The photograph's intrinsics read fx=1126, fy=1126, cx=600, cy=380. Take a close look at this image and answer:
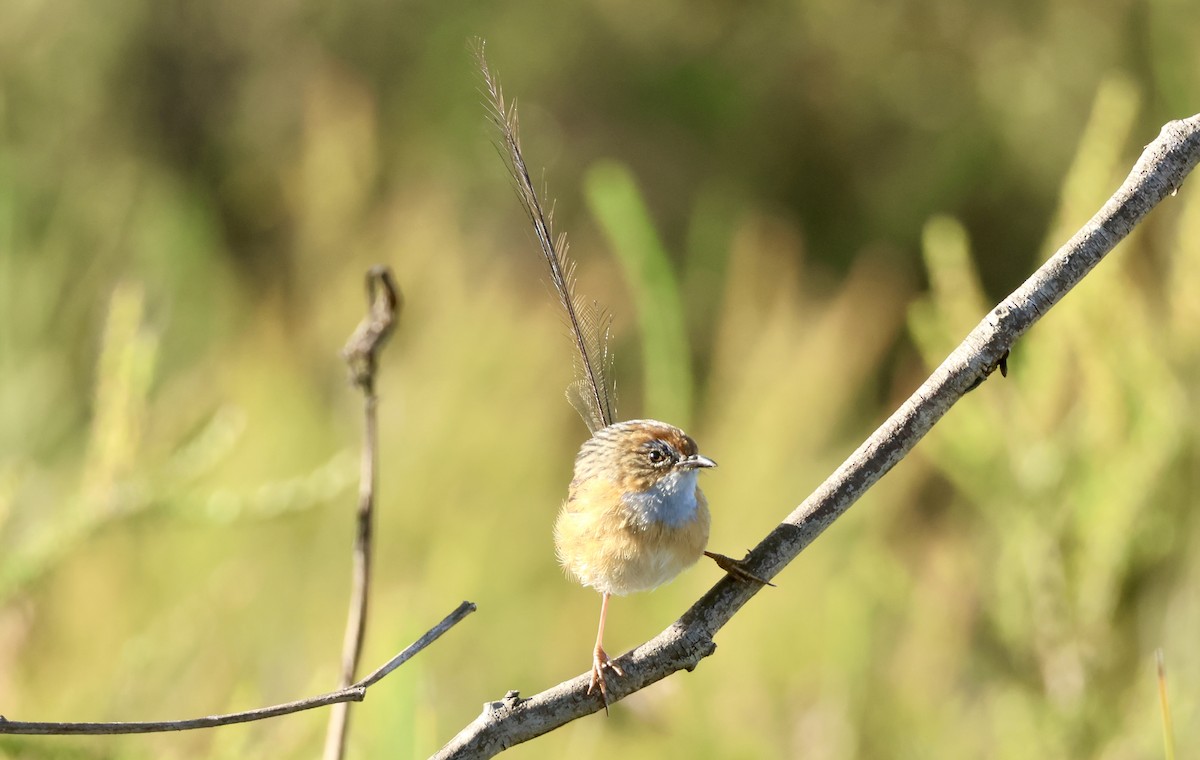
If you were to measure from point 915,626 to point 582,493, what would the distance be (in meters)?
1.14

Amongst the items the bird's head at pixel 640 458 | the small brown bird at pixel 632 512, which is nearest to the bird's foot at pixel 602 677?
the small brown bird at pixel 632 512

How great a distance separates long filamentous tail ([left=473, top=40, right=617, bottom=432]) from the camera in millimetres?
559

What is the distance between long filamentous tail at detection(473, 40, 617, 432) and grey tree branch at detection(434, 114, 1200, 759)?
0.22 metres

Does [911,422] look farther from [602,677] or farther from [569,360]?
[569,360]

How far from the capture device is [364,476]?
73 cm

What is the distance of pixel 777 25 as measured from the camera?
13.3 feet

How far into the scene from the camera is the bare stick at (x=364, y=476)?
0.69 meters

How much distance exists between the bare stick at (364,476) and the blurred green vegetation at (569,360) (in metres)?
0.05

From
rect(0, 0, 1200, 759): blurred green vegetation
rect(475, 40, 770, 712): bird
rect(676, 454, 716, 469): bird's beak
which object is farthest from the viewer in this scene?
rect(0, 0, 1200, 759): blurred green vegetation

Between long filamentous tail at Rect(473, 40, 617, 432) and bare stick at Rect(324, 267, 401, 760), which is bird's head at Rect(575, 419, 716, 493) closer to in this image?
Result: long filamentous tail at Rect(473, 40, 617, 432)

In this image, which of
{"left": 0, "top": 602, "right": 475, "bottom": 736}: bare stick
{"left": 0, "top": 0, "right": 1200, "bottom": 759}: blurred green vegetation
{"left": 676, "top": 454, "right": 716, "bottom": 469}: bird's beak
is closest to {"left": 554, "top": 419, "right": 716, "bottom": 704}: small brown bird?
{"left": 676, "top": 454, "right": 716, "bottom": 469}: bird's beak

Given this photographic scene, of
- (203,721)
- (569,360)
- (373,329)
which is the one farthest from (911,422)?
(569,360)

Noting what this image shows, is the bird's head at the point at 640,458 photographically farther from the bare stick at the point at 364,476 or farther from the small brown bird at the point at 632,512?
the bare stick at the point at 364,476

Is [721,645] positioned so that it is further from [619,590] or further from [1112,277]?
[619,590]
